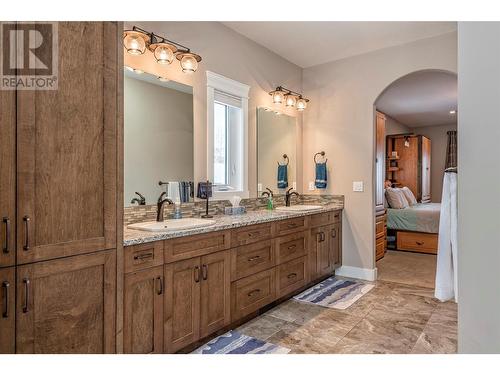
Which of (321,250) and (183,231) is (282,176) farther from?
(183,231)

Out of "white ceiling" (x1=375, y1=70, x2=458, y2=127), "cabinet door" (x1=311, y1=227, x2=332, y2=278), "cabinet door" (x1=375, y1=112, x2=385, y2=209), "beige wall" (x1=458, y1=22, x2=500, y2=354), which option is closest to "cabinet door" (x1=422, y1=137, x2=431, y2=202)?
"white ceiling" (x1=375, y1=70, x2=458, y2=127)

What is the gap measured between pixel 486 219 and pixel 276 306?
227cm

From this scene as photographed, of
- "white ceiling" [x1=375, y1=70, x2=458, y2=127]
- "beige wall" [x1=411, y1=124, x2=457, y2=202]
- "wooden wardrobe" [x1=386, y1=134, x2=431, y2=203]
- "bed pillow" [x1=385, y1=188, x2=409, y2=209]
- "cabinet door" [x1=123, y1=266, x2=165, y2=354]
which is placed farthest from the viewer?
"beige wall" [x1=411, y1=124, x2=457, y2=202]

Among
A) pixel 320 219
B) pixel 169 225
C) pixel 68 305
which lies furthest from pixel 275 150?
pixel 68 305

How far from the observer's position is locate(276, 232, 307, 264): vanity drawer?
2879 mm

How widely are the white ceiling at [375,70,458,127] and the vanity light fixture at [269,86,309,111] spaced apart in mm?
926

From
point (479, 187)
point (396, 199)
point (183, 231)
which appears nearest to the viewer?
point (479, 187)

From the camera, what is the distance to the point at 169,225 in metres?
2.22

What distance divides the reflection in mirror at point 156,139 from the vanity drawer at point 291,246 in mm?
950

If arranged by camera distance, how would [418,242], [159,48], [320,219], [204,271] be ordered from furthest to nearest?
[418,242]
[320,219]
[159,48]
[204,271]

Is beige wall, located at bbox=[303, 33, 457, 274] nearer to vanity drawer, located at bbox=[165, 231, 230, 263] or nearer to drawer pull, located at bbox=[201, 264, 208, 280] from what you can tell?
vanity drawer, located at bbox=[165, 231, 230, 263]

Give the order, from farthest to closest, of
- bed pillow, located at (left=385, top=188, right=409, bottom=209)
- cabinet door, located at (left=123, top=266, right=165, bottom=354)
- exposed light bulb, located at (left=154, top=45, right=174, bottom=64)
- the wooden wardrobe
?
the wooden wardrobe < bed pillow, located at (left=385, top=188, right=409, bottom=209) < exposed light bulb, located at (left=154, top=45, right=174, bottom=64) < cabinet door, located at (left=123, top=266, right=165, bottom=354)

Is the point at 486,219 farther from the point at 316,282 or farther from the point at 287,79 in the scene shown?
the point at 287,79

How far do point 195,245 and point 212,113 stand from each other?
1.42m
